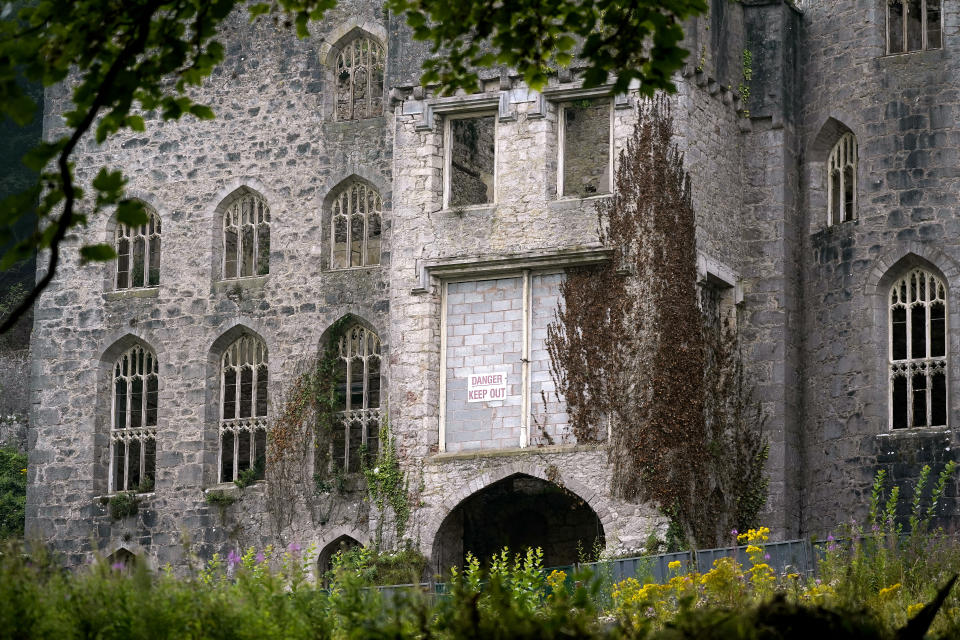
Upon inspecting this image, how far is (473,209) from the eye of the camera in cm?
2691

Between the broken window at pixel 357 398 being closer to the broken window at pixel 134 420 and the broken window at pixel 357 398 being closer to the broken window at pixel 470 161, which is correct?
the broken window at pixel 134 420

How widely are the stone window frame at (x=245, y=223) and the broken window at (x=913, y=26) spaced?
34.5 feet

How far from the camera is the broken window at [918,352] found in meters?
27.1

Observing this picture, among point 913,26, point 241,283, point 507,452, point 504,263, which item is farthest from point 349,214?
point 913,26

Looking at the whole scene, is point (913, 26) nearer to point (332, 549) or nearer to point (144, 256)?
point (332, 549)

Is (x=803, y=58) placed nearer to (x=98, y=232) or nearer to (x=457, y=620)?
(x=98, y=232)

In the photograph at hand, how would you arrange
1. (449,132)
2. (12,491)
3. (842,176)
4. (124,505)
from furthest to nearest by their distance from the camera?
(12,491), (124,505), (842,176), (449,132)

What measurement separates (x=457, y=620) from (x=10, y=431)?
30.0 metres

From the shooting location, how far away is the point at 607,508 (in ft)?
82.7

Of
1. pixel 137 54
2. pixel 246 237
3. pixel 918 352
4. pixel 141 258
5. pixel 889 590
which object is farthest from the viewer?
pixel 141 258

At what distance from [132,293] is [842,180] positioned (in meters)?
12.0

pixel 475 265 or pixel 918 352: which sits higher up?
pixel 475 265

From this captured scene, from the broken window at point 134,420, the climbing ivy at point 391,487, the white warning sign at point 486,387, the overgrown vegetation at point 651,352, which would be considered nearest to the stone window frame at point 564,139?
the overgrown vegetation at point 651,352

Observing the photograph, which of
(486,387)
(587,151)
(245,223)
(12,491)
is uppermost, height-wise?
(587,151)
